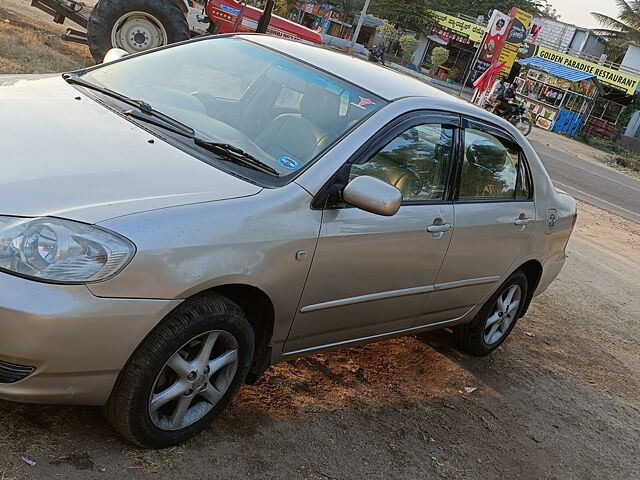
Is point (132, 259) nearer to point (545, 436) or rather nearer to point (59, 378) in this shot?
point (59, 378)

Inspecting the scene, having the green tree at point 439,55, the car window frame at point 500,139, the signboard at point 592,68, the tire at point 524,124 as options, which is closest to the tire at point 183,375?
the car window frame at point 500,139

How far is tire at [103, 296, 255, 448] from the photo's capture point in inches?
108

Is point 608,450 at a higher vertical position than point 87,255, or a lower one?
lower

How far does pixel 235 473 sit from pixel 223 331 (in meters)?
0.61

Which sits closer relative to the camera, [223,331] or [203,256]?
[203,256]

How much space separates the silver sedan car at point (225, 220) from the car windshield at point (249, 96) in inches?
0.5

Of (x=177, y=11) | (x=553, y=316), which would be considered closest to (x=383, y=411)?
(x=553, y=316)

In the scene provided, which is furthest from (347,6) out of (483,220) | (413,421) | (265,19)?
(413,421)

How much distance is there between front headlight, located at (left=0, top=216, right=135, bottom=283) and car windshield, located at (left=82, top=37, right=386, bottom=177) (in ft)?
3.16

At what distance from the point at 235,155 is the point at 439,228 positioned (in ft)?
4.13

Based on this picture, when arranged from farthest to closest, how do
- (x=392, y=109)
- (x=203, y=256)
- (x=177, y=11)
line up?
(x=177, y=11) < (x=392, y=109) < (x=203, y=256)

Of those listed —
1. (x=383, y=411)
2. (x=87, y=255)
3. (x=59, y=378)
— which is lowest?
(x=383, y=411)

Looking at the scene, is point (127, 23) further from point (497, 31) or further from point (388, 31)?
point (388, 31)

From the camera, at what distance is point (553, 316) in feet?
21.9
